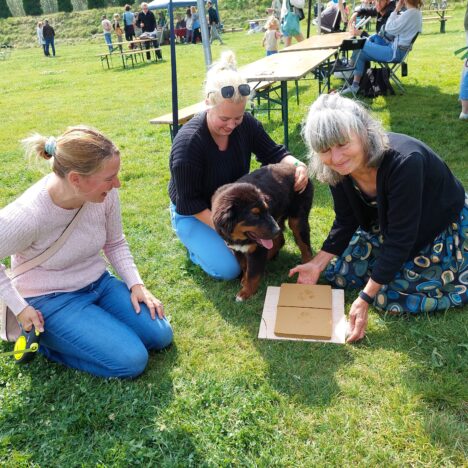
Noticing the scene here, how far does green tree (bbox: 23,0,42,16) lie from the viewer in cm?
4109

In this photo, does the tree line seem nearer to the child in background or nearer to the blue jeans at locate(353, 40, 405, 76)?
Answer: the child in background

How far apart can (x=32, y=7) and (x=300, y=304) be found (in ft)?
156

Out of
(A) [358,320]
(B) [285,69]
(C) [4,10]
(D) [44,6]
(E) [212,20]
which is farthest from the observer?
(D) [44,6]

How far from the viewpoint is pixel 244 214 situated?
3.07m

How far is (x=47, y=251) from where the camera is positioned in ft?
8.45

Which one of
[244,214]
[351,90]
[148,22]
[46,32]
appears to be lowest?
[46,32]

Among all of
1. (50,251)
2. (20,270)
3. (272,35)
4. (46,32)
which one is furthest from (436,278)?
(46,32)

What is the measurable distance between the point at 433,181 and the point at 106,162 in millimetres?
1858

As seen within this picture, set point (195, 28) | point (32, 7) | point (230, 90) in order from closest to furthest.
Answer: point (230, 90) < point (195, 28) < point (32, 7)

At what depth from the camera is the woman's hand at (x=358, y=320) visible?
8.63 feet

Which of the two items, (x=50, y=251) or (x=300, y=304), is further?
(x=300, y=304)

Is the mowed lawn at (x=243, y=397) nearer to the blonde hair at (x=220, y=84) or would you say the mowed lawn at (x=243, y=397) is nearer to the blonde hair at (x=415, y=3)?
the blonde hair at (x=220, y=84)

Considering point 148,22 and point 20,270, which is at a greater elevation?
point 20,270

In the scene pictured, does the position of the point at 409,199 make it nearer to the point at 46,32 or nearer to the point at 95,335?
the point at 95,335
